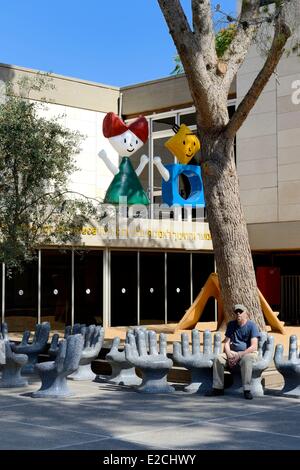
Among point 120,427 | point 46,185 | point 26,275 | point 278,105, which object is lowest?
point 120,427

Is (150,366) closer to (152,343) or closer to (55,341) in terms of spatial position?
(152,343)

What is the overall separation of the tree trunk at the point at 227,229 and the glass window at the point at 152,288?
37.1ft

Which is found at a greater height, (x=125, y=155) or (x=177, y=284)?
(x=125, y=155)

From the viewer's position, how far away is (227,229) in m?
15.0

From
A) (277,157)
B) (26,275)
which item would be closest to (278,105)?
(277,157)

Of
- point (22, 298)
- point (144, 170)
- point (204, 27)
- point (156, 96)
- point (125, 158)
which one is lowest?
point (22, 298)

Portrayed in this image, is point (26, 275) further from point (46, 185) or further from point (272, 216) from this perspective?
point (272, 216)

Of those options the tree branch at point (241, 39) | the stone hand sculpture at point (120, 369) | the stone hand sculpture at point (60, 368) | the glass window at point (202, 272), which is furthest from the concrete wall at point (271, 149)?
the stone hand sculpture at point (60, 368)

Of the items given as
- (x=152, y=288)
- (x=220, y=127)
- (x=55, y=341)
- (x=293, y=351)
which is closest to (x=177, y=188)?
(x=152, y=288)

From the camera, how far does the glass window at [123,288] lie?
25406 millimetres

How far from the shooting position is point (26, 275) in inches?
923

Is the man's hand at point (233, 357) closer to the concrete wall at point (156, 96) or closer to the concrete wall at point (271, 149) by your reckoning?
the concrete wall at point (271, 149)

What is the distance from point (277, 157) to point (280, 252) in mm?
4418

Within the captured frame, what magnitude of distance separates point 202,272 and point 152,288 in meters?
2.59
